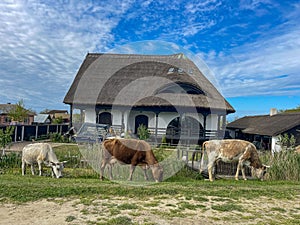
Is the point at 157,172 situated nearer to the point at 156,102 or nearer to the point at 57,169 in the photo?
the point at 57,169

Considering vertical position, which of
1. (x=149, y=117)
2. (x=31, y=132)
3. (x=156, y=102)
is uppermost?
(x=156, y=102)

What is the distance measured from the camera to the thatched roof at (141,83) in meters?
19.4

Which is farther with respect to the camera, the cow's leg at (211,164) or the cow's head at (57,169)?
the cow's leg at (211,164)

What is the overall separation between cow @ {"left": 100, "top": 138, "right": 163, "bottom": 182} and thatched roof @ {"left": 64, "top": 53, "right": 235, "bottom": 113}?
1061cm

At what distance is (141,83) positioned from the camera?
21219 millimetres

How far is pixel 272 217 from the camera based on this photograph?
4.70m

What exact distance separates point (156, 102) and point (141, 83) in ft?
10.3

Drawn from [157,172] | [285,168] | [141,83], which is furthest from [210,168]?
[141,83]

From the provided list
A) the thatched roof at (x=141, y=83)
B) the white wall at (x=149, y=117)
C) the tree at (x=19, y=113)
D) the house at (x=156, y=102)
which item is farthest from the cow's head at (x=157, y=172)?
the tree at (x=19, y=113)

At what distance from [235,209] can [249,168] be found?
4910 millimetres

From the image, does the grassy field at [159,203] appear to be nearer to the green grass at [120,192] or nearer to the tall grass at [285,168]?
the green grass at [120,192]

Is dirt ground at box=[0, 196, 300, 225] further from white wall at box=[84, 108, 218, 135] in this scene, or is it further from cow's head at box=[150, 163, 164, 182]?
white wall at box=[84, 108, 218, 135]

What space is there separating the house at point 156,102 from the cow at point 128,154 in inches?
417

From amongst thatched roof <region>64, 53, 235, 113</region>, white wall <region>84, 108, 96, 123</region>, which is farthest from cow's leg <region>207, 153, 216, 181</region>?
white wall <region>84, 108, 96, 123</region>
